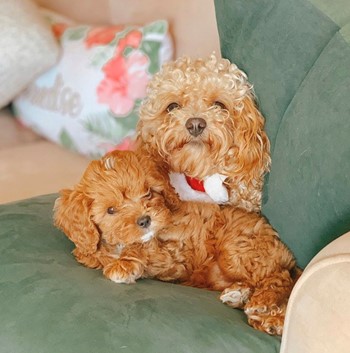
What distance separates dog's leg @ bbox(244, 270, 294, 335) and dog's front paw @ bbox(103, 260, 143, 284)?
20 cm

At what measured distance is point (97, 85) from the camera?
186 centimetres

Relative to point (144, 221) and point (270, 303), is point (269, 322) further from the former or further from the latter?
point (144, 221)

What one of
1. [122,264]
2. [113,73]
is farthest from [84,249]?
[113,73]

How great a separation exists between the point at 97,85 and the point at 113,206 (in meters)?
0.67

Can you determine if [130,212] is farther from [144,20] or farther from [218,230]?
[144,20]

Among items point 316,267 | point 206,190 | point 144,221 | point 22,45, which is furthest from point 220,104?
point 22,45

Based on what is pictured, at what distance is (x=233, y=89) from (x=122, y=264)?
1.27 ft

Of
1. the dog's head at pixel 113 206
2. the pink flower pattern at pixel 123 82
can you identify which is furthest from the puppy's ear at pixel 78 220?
the pink flower pattern at pixel 123 82

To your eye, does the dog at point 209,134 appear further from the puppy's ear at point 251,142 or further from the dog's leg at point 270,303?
the dog's leg at point 270,303

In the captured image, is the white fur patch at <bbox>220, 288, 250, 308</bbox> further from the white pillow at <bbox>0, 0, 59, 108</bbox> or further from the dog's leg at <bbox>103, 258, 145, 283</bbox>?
the white pillow at <bbox>0, 0, 59, 108</bbox>

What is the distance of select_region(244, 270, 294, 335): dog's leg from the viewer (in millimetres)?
1153

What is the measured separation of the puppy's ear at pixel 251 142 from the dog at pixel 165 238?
11 centimetres

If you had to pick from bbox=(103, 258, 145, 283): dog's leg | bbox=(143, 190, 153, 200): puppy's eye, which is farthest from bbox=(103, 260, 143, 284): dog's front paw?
bbox=(143, 190, 153, 200): puppy's eye

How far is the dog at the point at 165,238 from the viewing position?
126 centimetres
